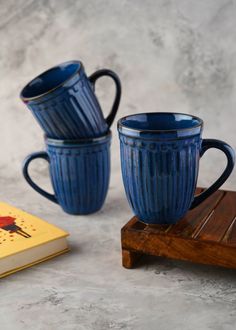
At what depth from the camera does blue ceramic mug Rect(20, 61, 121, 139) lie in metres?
1.04

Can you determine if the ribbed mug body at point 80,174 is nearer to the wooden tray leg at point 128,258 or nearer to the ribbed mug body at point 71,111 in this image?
the ribbed mug body at point 71,111

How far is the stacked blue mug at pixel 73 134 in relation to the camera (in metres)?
1.05

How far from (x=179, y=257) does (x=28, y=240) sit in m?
0.24

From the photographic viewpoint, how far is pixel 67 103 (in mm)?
1047

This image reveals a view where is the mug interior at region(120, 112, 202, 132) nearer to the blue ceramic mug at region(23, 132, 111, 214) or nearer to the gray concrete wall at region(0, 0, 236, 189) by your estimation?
the blue ceramic mug at region(23, 132, 111, 214)

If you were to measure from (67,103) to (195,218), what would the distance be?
0.29m

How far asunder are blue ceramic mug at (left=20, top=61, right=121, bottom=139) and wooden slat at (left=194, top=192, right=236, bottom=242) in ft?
0.86

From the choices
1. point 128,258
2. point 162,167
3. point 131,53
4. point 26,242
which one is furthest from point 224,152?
point 131,53

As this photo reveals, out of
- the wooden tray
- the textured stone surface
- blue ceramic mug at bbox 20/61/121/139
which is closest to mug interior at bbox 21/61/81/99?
blue ceramic mug at bbox 20/61/121/139

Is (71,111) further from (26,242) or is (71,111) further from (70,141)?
(26,242)

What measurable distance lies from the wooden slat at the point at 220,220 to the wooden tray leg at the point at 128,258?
108 millimetres

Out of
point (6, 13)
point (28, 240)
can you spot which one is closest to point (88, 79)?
point (28, 240)

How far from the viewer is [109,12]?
62.1 inches

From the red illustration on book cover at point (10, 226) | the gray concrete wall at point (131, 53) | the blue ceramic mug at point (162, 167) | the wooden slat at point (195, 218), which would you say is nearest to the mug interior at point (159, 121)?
the blue ceramic mug at point (162, 167)
